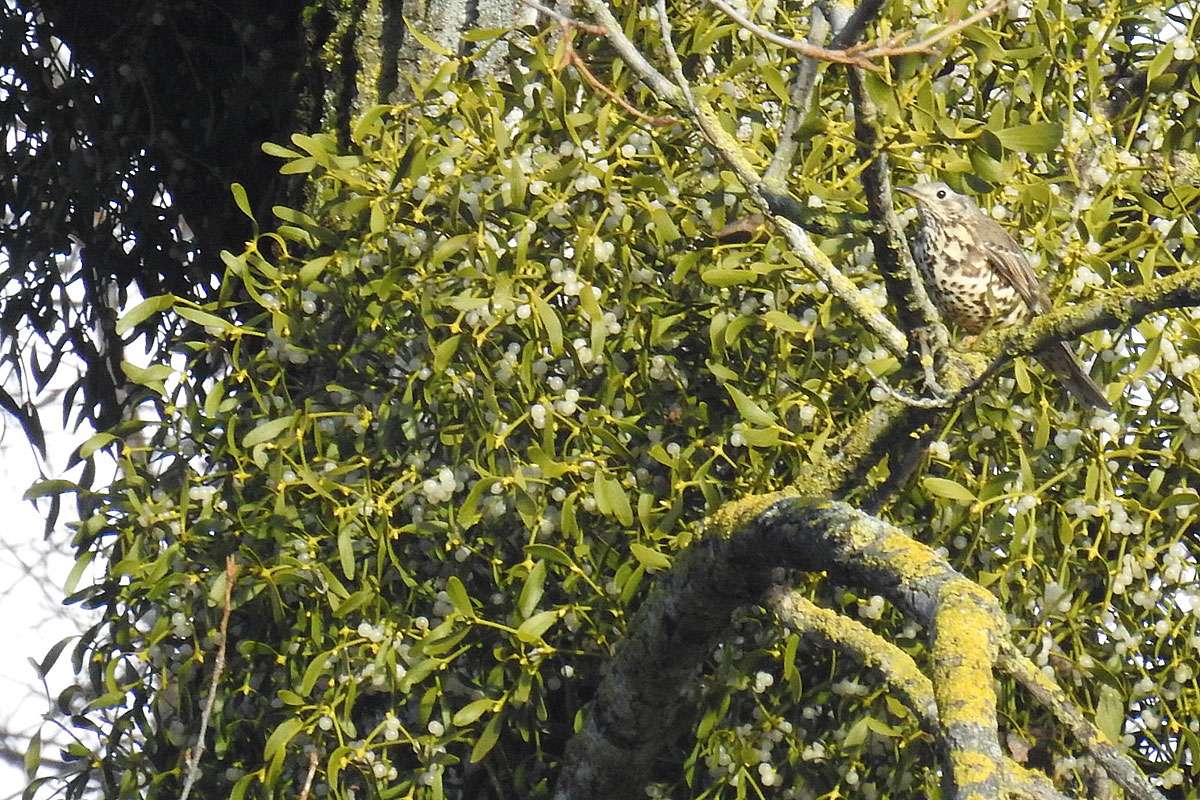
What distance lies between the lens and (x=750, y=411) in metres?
1.39

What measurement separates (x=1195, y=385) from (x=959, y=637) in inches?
22.0

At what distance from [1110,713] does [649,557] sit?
16.3 inches

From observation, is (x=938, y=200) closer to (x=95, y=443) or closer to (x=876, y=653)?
(x=876, y=653)

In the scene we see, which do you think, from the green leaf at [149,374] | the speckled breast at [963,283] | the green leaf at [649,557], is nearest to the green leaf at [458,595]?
the green leaf at [649,557]

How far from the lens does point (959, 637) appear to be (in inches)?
40.6

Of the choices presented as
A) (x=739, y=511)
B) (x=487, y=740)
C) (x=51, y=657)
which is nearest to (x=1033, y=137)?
(x=739, y=511)

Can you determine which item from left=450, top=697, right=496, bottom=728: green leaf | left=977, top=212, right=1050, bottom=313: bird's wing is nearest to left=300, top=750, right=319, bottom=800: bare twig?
left=450, top=697, right=496, bottom=728: green leaf

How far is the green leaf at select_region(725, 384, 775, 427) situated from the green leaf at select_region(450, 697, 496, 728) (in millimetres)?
344

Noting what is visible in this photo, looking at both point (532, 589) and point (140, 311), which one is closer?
point (532, 589)

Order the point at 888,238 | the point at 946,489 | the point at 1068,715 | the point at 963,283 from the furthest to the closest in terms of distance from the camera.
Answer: the point at 963,283 < the point at 946,489 < the point at 888,238 < the point at 1068,715

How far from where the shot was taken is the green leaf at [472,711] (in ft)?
4.75

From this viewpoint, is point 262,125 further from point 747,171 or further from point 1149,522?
point 1149,522

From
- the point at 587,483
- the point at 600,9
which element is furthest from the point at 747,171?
the point at 587,483

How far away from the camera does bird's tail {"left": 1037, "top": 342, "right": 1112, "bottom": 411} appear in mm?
1430
